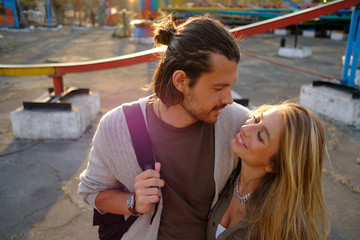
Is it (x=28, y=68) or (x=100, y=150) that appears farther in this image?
(x=28, y=68)

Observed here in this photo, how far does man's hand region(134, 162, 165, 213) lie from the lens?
138 centimetres

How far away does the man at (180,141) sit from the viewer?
A: 1.47 meters

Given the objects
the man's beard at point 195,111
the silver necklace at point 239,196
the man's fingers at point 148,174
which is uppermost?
the man's beard at point 195,111

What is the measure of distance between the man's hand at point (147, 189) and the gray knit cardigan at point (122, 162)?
10 cm

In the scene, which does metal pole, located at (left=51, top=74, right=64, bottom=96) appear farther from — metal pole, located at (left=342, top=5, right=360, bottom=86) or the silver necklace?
metal pole, located at (left=342, top=5, right=360, bottom=86)

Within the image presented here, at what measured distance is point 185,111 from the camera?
1.59m

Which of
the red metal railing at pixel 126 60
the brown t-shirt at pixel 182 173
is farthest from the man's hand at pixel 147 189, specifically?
the red metal railing at pixel 126 60

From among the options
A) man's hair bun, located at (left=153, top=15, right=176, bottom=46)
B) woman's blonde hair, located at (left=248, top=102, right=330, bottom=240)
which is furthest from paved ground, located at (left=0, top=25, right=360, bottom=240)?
man's hair bun, located at (left=153, top=15, right=176, bottom=46)

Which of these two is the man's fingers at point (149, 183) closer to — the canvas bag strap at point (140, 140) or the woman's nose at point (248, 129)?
the canvas bag strap at point (140, 140)

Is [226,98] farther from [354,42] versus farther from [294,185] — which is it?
[354,42]

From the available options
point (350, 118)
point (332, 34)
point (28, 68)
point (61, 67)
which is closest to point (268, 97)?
point (350, 118)

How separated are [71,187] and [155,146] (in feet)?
6.46

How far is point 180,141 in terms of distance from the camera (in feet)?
5.09

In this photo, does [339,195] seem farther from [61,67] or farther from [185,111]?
[61,67]
